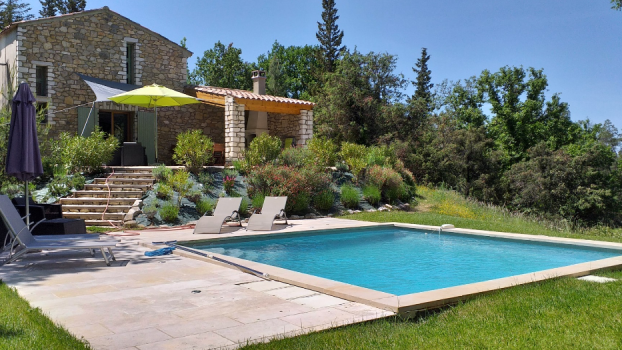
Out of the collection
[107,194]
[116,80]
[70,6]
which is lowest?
[107,194]

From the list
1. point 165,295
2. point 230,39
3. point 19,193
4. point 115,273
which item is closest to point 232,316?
point 165,295

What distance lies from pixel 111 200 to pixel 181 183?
1729 mm

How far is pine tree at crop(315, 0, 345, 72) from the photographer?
3684 cm

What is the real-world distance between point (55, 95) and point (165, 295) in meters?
14.6

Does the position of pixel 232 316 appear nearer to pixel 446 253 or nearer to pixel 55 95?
pixel 446 253

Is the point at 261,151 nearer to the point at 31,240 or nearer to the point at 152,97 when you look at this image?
the point at 152,97

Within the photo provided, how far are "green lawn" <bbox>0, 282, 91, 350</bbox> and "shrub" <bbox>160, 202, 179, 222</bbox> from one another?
7448 millimetres

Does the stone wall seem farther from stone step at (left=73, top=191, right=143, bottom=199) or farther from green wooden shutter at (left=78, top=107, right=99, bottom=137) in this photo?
stone step at (left=73, top=191, right=143, bottom=199)

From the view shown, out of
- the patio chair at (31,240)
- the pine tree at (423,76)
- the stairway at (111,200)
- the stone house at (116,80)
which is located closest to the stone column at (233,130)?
the stone house at (116,80)

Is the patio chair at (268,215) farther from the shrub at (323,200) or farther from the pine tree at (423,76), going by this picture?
the pine tree at (423,76)

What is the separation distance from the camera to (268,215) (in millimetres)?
11117

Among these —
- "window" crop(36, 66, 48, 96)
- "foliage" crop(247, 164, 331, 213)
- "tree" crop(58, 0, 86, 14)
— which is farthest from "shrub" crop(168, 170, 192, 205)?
"tree" crop(58, 0, 86, 14)

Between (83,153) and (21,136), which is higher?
(21,136)

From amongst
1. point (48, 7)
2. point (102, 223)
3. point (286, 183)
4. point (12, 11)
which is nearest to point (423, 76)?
point (48, 7)
